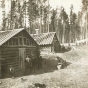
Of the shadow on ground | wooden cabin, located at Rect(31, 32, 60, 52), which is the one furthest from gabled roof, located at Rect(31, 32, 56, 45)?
the shadow on ground

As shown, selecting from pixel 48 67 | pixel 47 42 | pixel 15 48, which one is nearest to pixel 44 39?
pixel 47 42

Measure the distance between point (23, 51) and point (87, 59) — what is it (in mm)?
9503

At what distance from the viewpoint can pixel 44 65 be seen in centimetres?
1939

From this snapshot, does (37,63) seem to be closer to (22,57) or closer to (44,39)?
(22,57)

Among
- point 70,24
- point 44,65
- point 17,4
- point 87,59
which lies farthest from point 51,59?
point 70,24

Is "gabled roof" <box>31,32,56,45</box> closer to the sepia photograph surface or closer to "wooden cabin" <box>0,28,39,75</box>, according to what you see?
the sepia photograph surface

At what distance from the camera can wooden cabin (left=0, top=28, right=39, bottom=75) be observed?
47.1 feet

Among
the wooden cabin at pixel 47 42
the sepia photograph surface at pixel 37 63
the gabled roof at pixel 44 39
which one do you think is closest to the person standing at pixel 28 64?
the sepia photograph surface at pixel 37 63

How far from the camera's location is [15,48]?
620 inches

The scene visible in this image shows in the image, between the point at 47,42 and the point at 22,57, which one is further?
the point at 47,42

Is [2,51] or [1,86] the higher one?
[2,51]

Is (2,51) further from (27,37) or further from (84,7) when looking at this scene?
(84,7)

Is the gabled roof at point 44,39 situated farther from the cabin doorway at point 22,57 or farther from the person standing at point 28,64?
the person standing at point 28,64

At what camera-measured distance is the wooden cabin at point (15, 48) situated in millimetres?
14366
